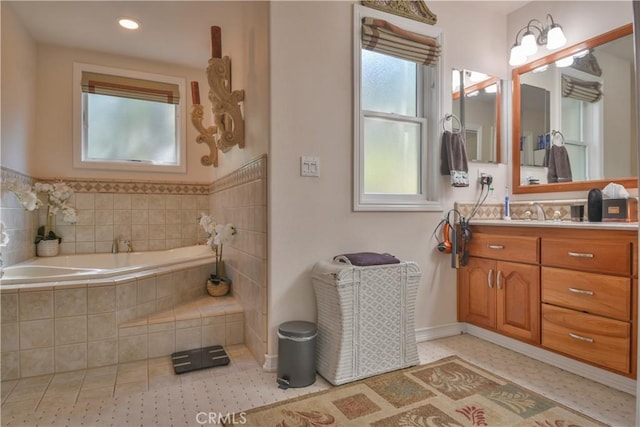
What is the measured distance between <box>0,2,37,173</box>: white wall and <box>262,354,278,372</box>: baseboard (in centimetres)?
241

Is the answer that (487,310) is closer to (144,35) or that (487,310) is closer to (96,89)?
(144,35)

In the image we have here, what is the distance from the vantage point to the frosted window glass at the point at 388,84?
7.87ft

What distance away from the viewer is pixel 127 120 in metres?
3.59

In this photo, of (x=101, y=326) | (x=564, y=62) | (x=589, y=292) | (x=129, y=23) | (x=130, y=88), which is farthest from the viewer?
(x=130, y=88)

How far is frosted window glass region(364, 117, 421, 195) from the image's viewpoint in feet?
7.86

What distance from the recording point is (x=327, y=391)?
172 centimetres

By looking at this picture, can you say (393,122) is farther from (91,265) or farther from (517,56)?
(91,265)

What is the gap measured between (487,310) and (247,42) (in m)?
2.49

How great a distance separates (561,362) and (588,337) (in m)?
0.26

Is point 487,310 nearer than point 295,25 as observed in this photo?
No

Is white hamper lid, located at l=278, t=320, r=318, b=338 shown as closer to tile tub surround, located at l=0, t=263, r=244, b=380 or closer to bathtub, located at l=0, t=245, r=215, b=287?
tile tub surround, located at l=0, t=263, r=244, b=380

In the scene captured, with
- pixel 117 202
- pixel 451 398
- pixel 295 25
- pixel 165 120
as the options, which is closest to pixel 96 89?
pixel 165 120

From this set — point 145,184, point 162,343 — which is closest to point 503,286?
point 162,343

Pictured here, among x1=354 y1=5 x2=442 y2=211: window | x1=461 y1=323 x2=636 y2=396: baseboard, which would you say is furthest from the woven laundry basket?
x1=461 y1=323 x2=636 y2=396: baseboard
